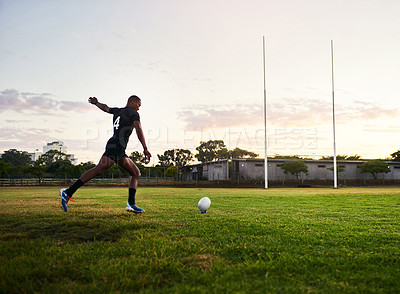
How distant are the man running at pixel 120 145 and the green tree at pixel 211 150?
252 feet

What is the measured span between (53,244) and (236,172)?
46.5 m

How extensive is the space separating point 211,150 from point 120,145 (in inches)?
3063

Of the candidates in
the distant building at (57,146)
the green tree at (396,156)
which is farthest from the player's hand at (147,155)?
the distant building at (57,146)

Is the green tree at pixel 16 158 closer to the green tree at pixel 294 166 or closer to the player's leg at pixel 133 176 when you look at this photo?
the green tree at pixel 294 166

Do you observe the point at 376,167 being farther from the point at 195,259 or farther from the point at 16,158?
the point at 16,158

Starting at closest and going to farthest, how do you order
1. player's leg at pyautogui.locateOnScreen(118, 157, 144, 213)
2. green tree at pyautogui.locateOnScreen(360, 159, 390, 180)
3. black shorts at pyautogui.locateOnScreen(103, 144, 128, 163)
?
black shorts at pyautogui.locateOnScreen(103, 144, 128, 163) < player's leg at pyautogui.locateOnScreen(118, 157, 144, 213) < green tree at pyautogui.locateOnScreen(360, 159, 390, 180)

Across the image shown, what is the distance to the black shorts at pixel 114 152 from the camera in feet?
19.4

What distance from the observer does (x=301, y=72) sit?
94.6ft

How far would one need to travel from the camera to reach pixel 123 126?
20.0 ft

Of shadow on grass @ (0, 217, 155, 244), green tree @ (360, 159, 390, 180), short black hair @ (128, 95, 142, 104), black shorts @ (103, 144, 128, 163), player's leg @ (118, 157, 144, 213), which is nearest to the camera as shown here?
shadow on grass @ (0, 217, 155, 244)

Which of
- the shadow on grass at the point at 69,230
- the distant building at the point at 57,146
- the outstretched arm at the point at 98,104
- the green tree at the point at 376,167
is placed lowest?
the shadow on grass at the point at 69,230

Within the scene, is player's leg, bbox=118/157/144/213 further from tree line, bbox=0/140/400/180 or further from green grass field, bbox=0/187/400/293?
tree line, bbox=0/140/400/180

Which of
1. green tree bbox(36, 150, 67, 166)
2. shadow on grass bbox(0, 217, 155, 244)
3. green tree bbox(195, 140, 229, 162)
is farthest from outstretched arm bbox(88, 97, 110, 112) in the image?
green tree bbox(36, 150, 67, 166)

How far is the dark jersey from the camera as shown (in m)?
6.00
